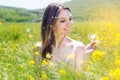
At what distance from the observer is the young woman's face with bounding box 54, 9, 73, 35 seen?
345 centimetres

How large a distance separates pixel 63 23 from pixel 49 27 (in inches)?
9.5

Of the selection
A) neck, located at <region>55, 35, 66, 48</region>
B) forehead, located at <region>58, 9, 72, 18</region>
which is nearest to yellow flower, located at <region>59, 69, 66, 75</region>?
forehead, located at <region>58, 9, 72, 18</region>

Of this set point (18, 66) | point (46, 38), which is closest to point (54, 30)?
point (46, 38)

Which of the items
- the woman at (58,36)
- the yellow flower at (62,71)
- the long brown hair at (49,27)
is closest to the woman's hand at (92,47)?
the woman at (58,36)

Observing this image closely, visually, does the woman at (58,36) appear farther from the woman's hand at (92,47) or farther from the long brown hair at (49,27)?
the woman's hand at (92,47)

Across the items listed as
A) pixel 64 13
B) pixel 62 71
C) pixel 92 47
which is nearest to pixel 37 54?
pixel 64 13

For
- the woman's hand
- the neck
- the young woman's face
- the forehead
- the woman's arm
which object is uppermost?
the forehead

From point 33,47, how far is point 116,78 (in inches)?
89.3

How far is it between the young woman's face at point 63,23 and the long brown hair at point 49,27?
56 mm

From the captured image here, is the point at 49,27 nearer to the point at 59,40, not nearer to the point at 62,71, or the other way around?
the point at 59,40

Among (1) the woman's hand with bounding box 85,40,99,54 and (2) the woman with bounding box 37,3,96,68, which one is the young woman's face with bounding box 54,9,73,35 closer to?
(2) the woman with bounding box 37,3,96,68

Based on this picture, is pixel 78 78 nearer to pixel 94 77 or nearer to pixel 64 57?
pixel 94 77

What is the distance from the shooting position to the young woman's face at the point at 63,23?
3.45 meters

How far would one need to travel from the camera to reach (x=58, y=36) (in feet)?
12.4
